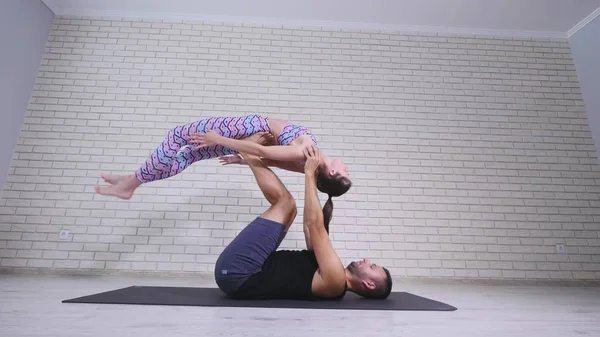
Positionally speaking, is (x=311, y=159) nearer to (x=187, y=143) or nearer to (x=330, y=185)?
A: (x=330, y=185)

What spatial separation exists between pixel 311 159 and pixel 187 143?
101 centimetres

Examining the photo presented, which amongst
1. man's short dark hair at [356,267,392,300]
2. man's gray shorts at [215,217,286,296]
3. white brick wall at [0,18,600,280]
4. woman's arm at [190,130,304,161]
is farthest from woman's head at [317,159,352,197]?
white brick wall at [0,18,600,280]

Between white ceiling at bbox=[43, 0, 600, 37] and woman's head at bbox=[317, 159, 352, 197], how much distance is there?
277 centimetres

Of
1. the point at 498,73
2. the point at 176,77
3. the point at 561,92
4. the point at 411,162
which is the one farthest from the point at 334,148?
the point at 561,92

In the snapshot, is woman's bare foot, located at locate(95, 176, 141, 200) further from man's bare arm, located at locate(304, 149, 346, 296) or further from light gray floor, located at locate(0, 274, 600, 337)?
man's bare arm, located at locate(304, 149, 346, 296)

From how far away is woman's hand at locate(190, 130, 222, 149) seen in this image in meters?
2.30

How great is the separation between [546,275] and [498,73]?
106 inches

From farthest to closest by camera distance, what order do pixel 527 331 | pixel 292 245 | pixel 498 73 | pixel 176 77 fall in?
pixel 498 73 → pixel 176 77 → pixel 292 245 → pixel 527 331

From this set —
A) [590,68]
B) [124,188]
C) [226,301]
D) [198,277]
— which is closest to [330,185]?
[226,301]

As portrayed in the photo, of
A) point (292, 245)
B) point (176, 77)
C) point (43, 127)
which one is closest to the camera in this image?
point (292, 245)

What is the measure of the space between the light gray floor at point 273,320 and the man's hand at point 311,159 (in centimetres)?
→ 87

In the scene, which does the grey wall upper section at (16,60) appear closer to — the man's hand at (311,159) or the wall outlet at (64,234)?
the wall outlet at (64,234)

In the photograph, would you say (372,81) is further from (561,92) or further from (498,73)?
(561,92)

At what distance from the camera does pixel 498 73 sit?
4562mm
